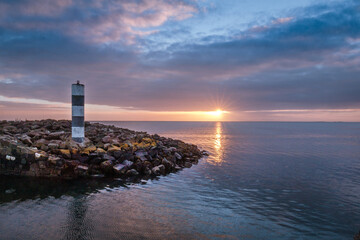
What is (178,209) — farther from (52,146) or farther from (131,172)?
(52,146)

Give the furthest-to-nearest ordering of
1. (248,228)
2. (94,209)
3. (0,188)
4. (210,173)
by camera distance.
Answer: (210,173), (0,188), (94,209), (248,228)

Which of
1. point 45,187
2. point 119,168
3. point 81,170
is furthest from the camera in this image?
point 119,168

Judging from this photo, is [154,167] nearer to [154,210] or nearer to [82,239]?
[154,210]

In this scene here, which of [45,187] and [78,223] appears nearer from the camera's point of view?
[78,223]

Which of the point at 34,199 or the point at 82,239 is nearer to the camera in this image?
the point at 82,239

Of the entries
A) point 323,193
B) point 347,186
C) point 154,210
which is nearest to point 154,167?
point 154,210

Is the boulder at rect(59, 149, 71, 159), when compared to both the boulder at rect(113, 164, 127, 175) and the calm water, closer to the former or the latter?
the calm water

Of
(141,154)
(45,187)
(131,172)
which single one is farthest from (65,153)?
(141,154)

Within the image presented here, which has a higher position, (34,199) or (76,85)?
(76,85)

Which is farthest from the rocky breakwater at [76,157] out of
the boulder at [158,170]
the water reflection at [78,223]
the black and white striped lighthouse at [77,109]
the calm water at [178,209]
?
the water reflection at [78,223]

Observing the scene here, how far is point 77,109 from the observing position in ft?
47.8

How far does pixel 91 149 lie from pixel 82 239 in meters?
8.27

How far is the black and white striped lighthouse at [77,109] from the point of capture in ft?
47.5

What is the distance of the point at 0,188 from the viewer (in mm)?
9305
